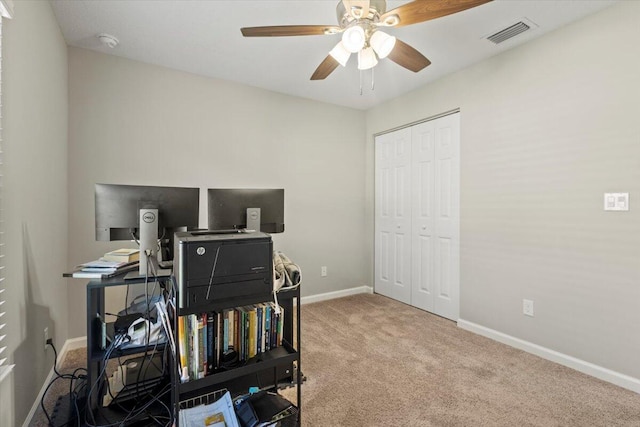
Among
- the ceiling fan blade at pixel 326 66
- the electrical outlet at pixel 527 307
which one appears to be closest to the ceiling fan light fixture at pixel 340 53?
the ceiling fan blade at pixel 326 66

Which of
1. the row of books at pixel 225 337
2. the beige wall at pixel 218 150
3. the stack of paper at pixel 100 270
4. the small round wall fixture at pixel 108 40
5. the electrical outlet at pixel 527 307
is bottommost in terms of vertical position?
the electrical outlet at pixel 527 307

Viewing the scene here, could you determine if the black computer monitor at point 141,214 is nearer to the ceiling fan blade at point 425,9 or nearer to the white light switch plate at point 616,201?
the ceiling fan blade at point 425,9

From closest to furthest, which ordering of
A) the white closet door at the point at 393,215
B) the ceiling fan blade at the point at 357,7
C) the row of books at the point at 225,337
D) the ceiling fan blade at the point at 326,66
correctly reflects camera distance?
1. the row of books at the point at 225,337
2. the ceiling fan blade at the point at 357,7
3. the ceiling fan blade at the point at 326,66
4. the white closet door at the point at 393,215

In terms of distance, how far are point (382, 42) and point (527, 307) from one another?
2.31 meters

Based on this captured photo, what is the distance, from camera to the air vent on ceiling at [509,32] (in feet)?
7.57

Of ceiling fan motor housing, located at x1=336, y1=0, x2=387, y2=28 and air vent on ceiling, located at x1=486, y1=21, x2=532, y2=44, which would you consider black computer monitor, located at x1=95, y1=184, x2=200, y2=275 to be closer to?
ceiling fan motor housing, located at x1=336, y1=0, x2=387, y2=28

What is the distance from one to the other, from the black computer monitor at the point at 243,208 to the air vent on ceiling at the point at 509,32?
6.72ft

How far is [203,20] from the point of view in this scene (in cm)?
227

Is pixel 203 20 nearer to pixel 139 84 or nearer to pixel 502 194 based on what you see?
pixel 139 84

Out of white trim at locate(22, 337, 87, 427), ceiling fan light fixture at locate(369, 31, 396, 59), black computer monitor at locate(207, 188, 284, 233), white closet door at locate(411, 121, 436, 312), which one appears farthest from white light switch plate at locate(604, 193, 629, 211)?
white trim at locate(22, 337, 87, 427)

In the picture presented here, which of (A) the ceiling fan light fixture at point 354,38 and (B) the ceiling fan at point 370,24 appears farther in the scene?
(A) the ceiling fan light fixture at point 354,38

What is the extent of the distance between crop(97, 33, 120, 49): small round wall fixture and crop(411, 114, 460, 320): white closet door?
2.94 meters

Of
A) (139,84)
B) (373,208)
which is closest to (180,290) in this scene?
(139,84)

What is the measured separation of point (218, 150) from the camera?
3.29 m
